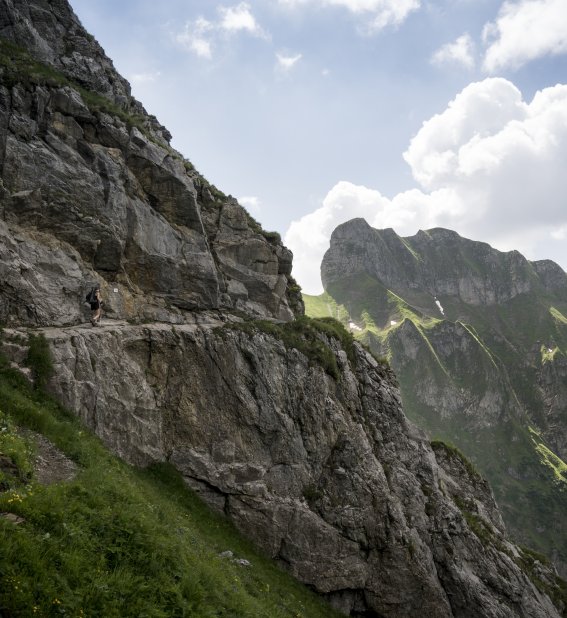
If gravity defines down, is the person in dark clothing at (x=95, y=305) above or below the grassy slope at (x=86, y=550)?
above

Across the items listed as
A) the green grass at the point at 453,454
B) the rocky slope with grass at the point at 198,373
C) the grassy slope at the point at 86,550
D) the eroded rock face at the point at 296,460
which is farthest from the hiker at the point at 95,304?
the green grass at the point at 453,454

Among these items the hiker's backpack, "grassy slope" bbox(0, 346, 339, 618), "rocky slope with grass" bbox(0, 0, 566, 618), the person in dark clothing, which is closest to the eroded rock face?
"rocky slope with grass" bbox(0, 0, 566, 618)

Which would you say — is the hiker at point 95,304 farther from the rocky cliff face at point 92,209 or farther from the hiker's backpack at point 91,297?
the rocky cliff face at point 92,209

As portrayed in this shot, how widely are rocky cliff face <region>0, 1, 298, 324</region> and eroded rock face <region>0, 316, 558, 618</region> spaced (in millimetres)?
3370

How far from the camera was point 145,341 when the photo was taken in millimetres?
26297

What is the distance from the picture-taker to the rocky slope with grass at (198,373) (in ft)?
73.8

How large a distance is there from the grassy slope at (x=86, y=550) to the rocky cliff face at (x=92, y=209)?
10049 millimetres

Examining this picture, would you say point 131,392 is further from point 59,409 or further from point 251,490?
point 251,490

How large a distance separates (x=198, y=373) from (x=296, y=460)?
8.85 meters

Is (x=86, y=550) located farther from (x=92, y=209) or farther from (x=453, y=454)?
(x=453, y=454)

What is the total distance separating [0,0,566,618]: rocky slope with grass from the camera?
22.5 metres

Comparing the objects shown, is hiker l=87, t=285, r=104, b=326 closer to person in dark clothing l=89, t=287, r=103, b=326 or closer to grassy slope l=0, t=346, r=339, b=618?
person in dark clothing l=89, t=287, r=103, b=326

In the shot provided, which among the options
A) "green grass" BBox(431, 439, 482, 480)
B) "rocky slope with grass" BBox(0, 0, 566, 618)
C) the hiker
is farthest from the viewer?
"green grass" BBox(431, 439, 482, 480)

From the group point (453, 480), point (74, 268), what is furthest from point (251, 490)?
point (453, 480)
